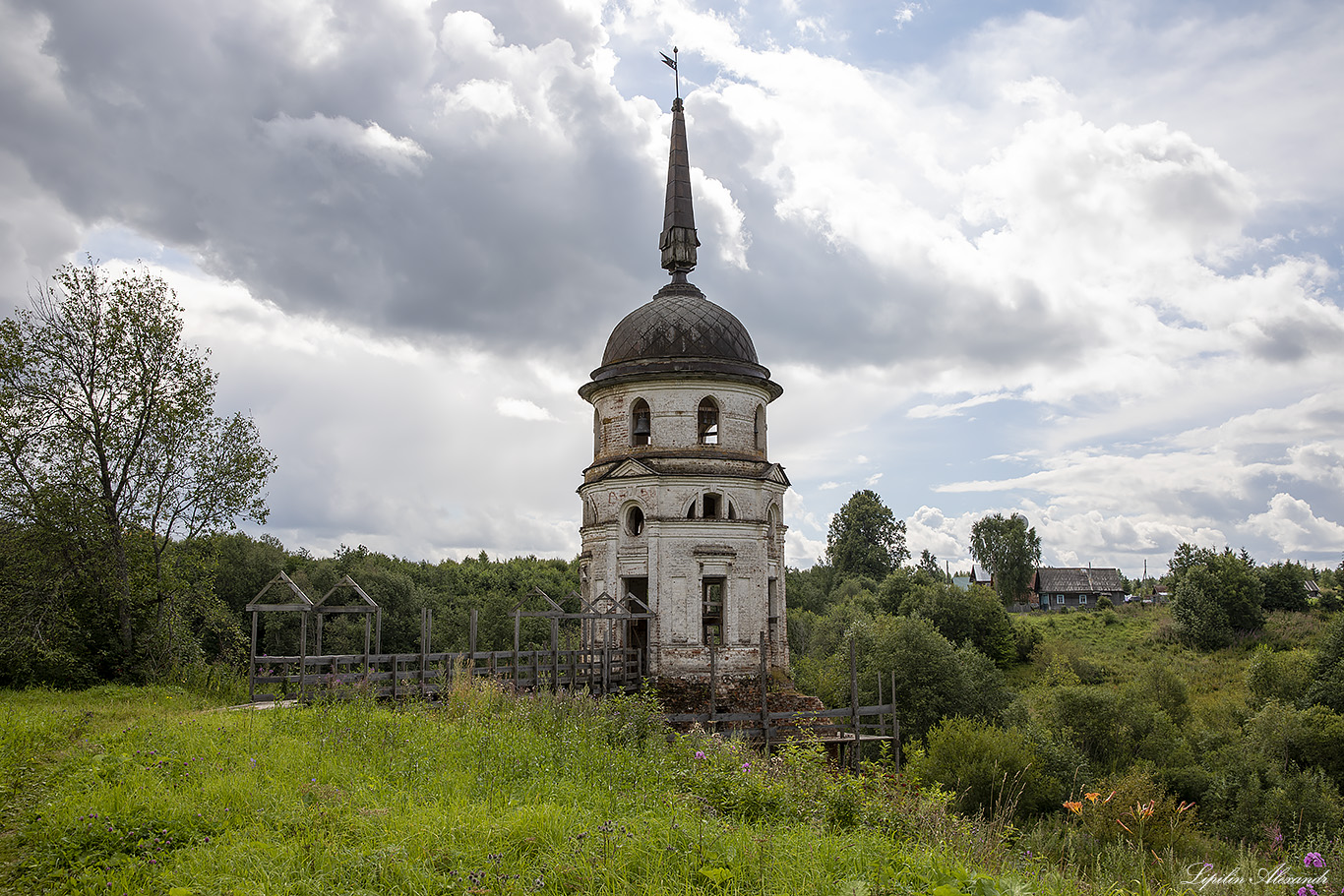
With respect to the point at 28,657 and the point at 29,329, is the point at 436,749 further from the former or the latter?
the point at 29,329

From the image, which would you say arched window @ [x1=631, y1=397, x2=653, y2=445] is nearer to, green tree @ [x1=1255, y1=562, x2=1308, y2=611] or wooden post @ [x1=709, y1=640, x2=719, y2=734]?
wooden post @ [x1=709, y1=640, x2=719, y2=734]

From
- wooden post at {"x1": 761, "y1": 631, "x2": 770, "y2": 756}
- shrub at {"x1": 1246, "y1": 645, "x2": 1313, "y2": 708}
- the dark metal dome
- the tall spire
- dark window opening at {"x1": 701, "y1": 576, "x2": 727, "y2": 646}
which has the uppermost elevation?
the tall spire

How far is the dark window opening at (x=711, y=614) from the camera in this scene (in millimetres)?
21297

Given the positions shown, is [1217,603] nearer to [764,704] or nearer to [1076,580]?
[1076,580]

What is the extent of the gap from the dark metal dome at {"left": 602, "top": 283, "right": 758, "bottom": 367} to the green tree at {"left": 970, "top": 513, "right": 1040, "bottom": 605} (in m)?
63.1

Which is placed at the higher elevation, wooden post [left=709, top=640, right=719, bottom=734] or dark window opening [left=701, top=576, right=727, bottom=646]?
dark window opening [left=701, top=576, right=727, bottom=646]

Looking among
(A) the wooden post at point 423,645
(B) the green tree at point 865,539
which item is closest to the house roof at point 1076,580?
(B) the green tree at point 865,539

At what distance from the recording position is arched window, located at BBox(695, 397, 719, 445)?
882 inches

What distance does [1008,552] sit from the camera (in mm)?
Answer: 79000

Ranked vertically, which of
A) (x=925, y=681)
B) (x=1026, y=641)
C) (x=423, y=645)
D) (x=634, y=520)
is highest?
(x=634, y=520)

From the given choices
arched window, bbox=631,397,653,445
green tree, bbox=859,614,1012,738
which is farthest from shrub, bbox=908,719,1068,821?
arched window, bbox=631,397,653,445

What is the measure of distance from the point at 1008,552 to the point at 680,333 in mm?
65670

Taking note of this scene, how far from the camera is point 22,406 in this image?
60.3ft

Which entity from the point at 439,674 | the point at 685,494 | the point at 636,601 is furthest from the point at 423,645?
the point at 685,494
